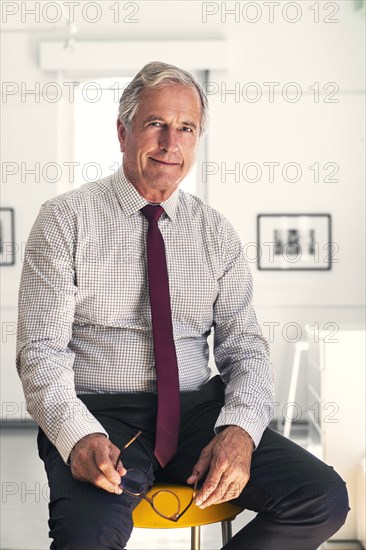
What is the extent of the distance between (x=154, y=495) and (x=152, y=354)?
35 cm

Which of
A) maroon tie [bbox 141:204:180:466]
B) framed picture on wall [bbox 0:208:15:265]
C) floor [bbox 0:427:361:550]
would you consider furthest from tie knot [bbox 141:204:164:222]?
framed picture on wall [bbox 0:208:15:265]

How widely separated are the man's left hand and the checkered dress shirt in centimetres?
5

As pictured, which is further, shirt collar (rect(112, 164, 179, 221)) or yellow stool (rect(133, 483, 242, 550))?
shirt collar (rect(112, 164, 179, 221))

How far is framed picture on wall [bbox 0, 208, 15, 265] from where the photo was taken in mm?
5453

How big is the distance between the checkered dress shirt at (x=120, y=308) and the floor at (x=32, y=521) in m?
1.26

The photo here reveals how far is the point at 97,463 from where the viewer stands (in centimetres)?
160

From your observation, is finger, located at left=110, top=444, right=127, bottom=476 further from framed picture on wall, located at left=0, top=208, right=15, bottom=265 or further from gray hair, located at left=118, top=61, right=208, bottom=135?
framed picture on wall, located at left=0, top=208, right=15, bottom=265

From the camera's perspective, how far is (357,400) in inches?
117

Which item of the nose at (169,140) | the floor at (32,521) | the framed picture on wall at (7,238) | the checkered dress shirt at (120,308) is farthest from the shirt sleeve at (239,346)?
the framed picture on wall at (7,238)

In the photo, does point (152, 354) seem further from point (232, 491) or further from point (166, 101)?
point (166, 101)

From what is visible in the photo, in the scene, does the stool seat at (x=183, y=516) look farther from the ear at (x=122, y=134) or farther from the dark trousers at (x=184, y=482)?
the ear at (x=122, y=134)

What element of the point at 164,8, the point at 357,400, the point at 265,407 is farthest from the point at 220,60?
the point at 265,407

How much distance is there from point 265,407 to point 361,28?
418cm

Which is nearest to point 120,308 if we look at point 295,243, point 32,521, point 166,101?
point 166,101
